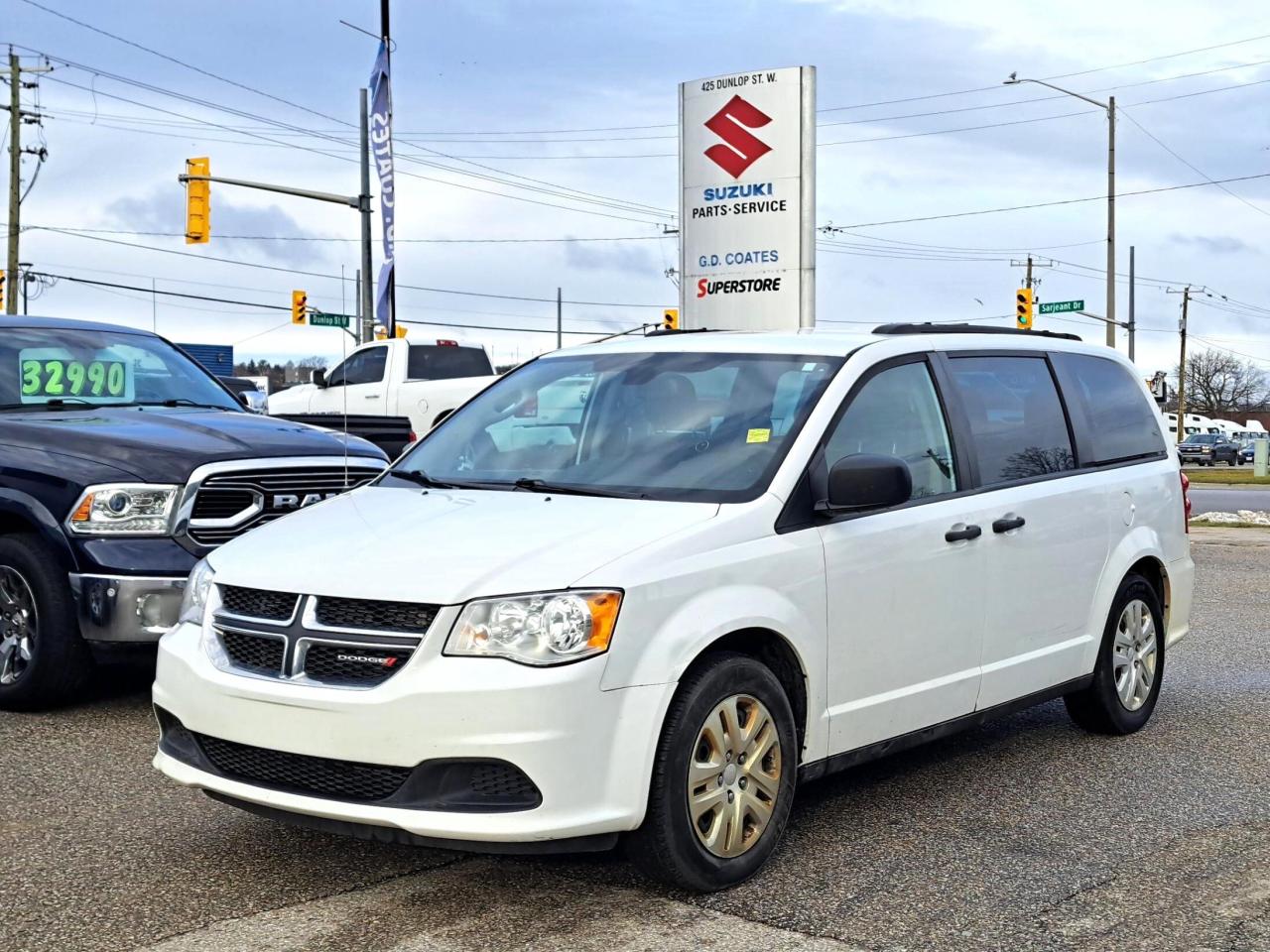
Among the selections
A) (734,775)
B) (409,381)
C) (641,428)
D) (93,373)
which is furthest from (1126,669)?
(409,381)

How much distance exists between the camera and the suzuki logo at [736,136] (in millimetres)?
21922

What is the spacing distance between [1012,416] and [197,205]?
969 inches

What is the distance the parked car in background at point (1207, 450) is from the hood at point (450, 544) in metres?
70.5

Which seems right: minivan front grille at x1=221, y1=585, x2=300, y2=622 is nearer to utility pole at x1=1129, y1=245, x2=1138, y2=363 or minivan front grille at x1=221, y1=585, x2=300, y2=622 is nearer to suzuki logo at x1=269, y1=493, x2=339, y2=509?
suzuki logo at x1=269, y1=493, x2=339, y2=509

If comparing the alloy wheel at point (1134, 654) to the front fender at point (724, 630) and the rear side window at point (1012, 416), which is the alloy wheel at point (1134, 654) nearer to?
the rear side window at point (1012, 416)

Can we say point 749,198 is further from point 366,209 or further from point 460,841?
point 460,841

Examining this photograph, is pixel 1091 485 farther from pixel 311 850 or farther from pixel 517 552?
pixel 311 850

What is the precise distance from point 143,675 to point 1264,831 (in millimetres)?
5511

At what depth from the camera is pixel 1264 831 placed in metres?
5.36

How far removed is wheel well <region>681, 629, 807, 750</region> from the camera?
4.75 m

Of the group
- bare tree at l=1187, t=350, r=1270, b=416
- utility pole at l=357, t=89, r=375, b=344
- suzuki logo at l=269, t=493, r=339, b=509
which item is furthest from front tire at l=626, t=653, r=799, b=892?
bare tree at l=1187, t=350, r=1270, b=416

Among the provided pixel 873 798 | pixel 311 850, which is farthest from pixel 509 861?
pixel 873 798

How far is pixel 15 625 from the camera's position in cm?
711

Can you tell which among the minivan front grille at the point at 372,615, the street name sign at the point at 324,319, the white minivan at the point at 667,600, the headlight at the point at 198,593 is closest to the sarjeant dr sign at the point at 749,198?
the street name sign at the point at 324,319
